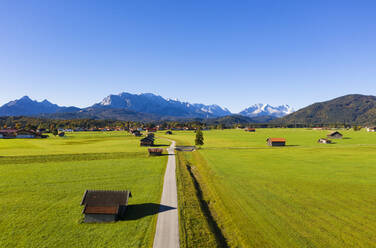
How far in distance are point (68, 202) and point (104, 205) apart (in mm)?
8343

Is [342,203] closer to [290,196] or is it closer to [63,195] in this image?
[290,196]

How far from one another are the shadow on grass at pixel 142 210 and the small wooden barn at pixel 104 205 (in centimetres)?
89

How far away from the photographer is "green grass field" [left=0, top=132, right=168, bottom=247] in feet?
67.7

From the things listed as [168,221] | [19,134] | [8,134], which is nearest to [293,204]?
[168,221]

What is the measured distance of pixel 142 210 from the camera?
26734 mm

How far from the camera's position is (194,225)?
74.9ft

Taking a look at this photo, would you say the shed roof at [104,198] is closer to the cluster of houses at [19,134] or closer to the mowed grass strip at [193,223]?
the mowed grass strip at [193,223]

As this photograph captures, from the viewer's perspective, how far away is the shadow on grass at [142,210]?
25.2 metres

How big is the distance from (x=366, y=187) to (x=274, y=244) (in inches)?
1066

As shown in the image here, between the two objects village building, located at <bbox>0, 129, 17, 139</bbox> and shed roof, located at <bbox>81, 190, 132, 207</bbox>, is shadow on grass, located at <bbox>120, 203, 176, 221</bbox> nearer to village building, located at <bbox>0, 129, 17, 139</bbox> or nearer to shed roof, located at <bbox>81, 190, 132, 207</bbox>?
shed roof, located at <bbox>81, 190, 132, 207</bbox>

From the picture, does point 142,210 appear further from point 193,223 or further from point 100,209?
point 193,223

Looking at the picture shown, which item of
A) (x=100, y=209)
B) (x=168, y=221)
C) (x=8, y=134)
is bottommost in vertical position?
(x=168, y=221)

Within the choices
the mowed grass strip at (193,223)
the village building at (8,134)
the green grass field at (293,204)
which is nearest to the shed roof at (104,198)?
the mowed grass strip at (193,223)

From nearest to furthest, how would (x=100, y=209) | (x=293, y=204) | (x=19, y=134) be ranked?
(x=100, y=209) < (x=293, y=204) < (x=19, y=134)
